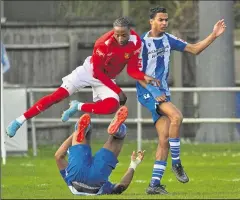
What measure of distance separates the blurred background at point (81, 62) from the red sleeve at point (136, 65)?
7.96 metres

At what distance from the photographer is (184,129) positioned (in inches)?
1091

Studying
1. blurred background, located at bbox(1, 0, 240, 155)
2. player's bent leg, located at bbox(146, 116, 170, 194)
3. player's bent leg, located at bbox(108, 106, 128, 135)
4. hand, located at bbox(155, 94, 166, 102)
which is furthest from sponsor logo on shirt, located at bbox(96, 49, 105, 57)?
blurred background, located at bbox(1, 0, 240, 155)

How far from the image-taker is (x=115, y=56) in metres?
15.5

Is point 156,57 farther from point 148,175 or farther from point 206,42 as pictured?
point 148,175

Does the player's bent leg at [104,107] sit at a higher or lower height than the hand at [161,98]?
lower

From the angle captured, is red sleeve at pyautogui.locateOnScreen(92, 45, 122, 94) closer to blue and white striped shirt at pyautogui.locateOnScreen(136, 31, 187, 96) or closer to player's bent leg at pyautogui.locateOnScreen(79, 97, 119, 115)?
player's bent leg at pyautogui.locateOnScreen(79, 97, 119, 115)

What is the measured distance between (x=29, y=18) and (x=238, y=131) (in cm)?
1457

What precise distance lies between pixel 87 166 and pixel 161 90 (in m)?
1.81

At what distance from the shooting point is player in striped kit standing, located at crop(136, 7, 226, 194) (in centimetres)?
1536

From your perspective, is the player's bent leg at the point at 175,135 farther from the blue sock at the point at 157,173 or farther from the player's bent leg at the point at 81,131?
the player's bent leg at the point at 81,131

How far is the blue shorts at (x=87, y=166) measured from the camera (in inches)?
559

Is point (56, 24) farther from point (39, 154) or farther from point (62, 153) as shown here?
point (62, 153)

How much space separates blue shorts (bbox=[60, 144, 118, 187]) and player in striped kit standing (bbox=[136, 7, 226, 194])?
44.0 inches

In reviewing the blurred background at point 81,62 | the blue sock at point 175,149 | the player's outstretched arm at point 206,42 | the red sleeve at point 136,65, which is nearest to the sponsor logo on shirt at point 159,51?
the red sleeve at point 136,65
